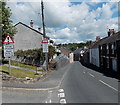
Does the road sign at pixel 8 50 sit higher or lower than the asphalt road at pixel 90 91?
higher

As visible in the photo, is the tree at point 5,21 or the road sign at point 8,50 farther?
the tree at point 5,21

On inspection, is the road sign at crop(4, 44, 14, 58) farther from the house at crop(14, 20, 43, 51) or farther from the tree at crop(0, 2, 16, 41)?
the house at crop(14, 20, 43, 51)

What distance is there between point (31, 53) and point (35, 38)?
5.73 meters

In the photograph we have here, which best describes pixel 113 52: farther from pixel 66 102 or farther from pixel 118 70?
pixel 66 102

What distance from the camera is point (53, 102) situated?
920 cm

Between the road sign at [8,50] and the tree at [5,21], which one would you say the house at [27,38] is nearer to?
the tree at [5,21]

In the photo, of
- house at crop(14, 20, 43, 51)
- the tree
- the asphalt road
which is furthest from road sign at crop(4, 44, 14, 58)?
house at crop(14, 20, 43, 51)

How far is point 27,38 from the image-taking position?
129 ft

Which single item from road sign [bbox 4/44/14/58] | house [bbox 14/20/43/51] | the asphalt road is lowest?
the asphalt road

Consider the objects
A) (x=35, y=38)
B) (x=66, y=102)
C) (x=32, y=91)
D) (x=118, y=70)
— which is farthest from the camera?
(x=35, y=38)

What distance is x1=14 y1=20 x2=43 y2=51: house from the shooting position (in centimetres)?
3853

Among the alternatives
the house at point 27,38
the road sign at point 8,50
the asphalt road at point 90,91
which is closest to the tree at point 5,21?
the road sign at point 8,50

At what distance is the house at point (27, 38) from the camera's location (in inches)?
1517

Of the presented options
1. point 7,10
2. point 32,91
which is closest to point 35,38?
point 7,10
